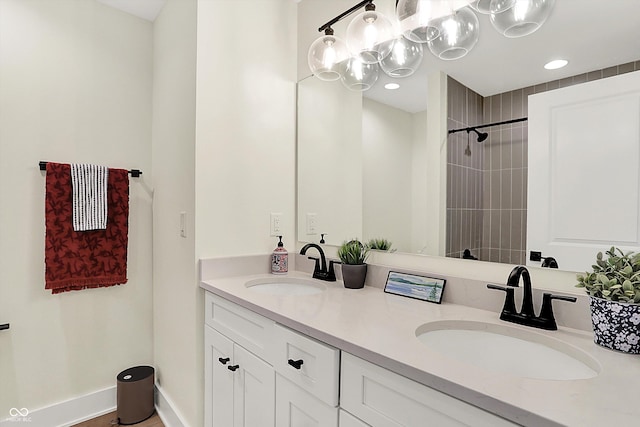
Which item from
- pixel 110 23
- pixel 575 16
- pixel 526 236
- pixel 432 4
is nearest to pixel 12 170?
pixel 110 23

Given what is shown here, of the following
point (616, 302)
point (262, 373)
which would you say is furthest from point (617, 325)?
point (262, 373)

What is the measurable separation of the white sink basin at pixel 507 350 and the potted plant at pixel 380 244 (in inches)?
22.1

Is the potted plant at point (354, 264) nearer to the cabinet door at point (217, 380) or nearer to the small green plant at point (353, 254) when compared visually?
the small green plant at point (353, 254)

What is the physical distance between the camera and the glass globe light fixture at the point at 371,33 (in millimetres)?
1437

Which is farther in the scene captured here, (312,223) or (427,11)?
(312,223)

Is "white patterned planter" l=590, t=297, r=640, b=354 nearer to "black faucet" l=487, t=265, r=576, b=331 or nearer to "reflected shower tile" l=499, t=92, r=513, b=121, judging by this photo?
"black faucet" l=487, t=265, r=576, b=331

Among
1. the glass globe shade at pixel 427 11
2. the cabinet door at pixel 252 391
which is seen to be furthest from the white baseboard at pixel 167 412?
the glass globe shade at pixel 427 11

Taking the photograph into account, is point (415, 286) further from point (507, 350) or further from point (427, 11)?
point (427, 11)

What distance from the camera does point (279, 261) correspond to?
71.2 inches

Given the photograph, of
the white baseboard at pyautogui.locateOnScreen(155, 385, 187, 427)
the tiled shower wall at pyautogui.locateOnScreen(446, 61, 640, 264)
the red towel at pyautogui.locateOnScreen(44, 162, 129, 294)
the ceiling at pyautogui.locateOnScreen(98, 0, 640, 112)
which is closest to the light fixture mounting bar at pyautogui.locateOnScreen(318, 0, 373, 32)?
the ceiling at pyautogui.locateOnScreen(98, 0, 640, 112)

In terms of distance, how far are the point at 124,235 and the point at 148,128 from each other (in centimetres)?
73

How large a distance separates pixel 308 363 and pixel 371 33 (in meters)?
1.35

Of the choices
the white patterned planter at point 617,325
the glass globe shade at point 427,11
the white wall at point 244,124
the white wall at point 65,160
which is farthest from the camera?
the white wall at point 65,160

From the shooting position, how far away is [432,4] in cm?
129
